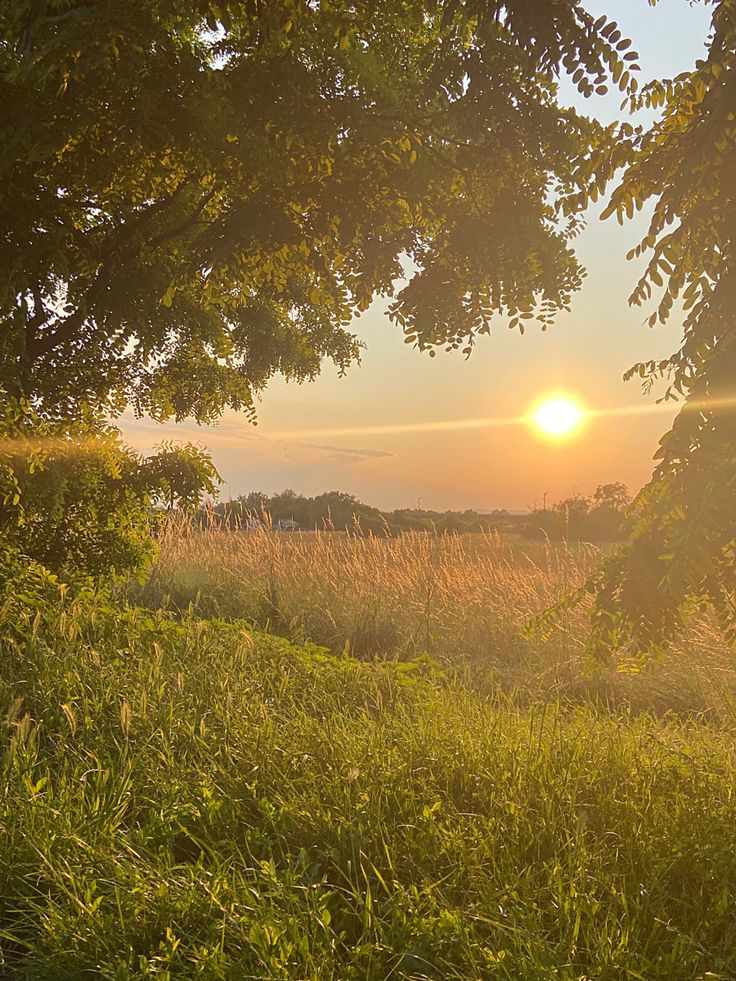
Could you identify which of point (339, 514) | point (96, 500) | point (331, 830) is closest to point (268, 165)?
point (96, 500)

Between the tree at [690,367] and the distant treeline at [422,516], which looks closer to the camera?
the tree at [690,367]

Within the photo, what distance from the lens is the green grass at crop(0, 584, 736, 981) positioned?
2.53 metres

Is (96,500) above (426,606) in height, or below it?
above

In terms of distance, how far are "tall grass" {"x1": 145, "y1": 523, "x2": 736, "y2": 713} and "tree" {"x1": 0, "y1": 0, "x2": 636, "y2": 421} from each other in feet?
9.29

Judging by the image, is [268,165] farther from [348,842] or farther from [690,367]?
[348,842]

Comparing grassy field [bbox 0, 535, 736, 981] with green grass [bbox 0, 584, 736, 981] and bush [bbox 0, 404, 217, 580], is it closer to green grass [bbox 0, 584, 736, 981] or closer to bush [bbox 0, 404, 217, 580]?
green grass [bbox 0, 584, 736, 981]

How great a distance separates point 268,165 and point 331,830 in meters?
4.43

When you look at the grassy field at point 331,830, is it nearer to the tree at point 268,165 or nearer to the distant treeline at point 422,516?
the tree at point 268,165

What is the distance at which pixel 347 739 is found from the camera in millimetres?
4016

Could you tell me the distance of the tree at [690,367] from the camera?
335 centimetres

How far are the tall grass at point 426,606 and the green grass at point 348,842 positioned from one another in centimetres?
230

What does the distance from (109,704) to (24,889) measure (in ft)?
5.54

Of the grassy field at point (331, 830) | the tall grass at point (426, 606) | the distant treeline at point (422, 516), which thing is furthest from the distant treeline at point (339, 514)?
the grassy field at point (331, 830)

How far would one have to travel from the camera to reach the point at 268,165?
217 inches
